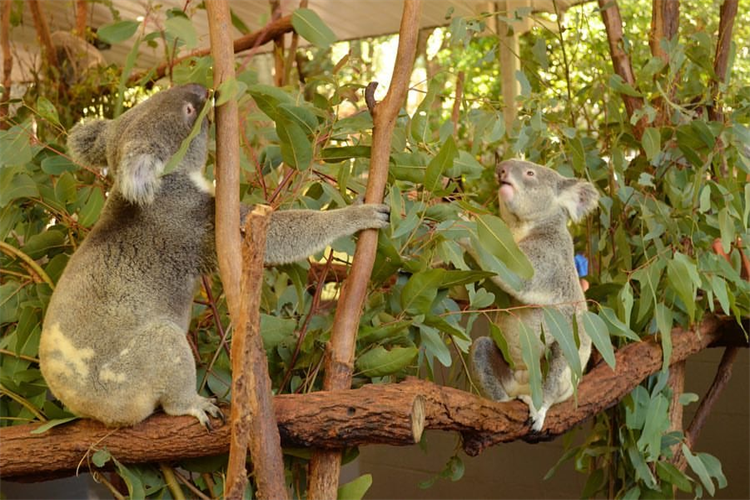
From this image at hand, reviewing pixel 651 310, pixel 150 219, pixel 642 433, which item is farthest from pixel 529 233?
pixel 150 219

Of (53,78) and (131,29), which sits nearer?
(131,29)

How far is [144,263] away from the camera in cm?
178

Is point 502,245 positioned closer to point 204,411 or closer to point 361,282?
point 361,282

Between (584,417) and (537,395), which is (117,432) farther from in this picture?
(584,417)

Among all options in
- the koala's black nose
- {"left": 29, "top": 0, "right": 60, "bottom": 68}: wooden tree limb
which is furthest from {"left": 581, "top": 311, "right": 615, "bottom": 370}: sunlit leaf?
{"left": 29, "top": 0, "right": 60, "bottom": 68}: wooden tree limb

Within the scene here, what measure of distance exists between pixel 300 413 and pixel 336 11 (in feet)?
15.2

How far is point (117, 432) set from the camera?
5.46 ft

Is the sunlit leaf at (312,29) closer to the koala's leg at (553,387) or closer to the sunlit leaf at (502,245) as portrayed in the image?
the sunlit leaf at (502,245)

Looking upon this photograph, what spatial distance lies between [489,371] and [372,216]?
0.94 m

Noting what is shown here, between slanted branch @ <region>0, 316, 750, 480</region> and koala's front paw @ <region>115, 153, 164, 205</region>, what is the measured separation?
46cm

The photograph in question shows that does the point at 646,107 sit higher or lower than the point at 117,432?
higher

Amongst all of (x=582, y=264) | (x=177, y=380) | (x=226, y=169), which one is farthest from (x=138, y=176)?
(x=582, y=264)

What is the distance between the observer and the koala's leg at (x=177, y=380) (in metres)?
1.62

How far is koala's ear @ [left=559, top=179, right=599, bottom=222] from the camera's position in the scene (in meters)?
2.46
